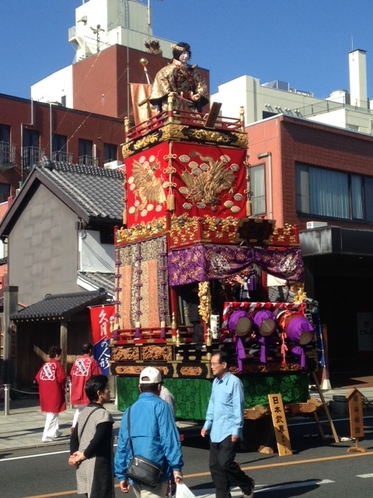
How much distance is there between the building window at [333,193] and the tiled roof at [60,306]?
7.65 meters

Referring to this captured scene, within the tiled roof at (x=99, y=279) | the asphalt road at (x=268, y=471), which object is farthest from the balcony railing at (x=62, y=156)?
the asphalt road at (x=268, y=471)

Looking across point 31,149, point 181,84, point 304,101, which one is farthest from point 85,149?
point 181,84

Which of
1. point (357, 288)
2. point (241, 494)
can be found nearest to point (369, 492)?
point (241, 494)

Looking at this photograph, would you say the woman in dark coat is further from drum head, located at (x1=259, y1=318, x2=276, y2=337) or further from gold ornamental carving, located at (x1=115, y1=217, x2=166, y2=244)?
gold ornamental carving, located at (x1=115, y1=217, x2=166, y2=244)

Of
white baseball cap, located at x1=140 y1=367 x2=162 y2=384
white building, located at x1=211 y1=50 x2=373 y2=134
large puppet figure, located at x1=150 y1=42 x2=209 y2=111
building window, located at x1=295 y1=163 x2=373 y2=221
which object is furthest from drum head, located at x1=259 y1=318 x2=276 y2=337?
white building, located at x1=211 y1=50 x2=373 y2=134

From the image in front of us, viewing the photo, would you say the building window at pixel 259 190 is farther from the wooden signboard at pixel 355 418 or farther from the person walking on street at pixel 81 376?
the wooden signboard at pixel 355 418

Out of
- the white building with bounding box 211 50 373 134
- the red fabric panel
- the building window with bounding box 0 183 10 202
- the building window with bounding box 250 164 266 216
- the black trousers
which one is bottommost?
the black trousers

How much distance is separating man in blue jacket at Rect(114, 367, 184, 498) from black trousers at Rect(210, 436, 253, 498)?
211cm

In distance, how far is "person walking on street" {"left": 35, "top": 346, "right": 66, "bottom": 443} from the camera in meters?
14.4

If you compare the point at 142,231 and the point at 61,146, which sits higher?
the point at 61,146

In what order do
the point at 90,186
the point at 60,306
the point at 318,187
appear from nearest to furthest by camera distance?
the point at 60,306 → the point at 318,187 → the point at 90,186

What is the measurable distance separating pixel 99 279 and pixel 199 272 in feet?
37.5

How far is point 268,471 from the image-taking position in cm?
1056

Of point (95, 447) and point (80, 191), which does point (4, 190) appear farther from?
point (95, 447)
